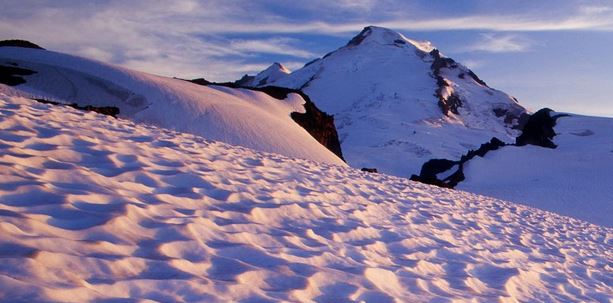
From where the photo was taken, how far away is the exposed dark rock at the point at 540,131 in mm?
41594

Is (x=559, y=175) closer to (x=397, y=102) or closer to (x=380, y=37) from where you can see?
(x=397, y=102)

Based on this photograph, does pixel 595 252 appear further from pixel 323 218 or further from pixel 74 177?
pixel 74 177

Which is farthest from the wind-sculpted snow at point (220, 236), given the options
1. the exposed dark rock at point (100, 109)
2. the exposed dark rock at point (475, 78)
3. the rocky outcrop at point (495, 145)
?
the exposed dark rock at point (475, 78)

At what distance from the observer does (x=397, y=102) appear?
3890 inches

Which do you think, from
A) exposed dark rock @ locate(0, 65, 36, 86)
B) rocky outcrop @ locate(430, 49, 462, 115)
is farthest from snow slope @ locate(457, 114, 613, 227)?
rocky outcrop @ locate(430, 49, 462, 115)

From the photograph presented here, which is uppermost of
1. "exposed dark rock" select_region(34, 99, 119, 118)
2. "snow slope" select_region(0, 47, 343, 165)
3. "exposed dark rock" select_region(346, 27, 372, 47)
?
"exposed dark rock" select_region(346, 27, 372, 47)

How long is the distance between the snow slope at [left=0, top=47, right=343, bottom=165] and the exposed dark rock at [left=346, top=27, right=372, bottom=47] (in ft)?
410

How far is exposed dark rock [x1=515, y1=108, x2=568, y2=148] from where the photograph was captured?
136ft

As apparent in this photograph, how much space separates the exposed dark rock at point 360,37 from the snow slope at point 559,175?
3944 inches

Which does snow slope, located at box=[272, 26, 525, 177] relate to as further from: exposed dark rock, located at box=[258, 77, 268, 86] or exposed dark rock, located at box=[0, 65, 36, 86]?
exposed dark rock, located at box=[0, 65, 36, 86]

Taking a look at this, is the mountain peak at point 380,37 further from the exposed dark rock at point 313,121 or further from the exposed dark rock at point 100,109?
the exposed dark rock at point 100,109

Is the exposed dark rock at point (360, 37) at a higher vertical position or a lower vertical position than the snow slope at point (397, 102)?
higher

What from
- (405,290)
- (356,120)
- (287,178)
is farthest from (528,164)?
(356,120)

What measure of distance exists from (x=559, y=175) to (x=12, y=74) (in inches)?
1085
